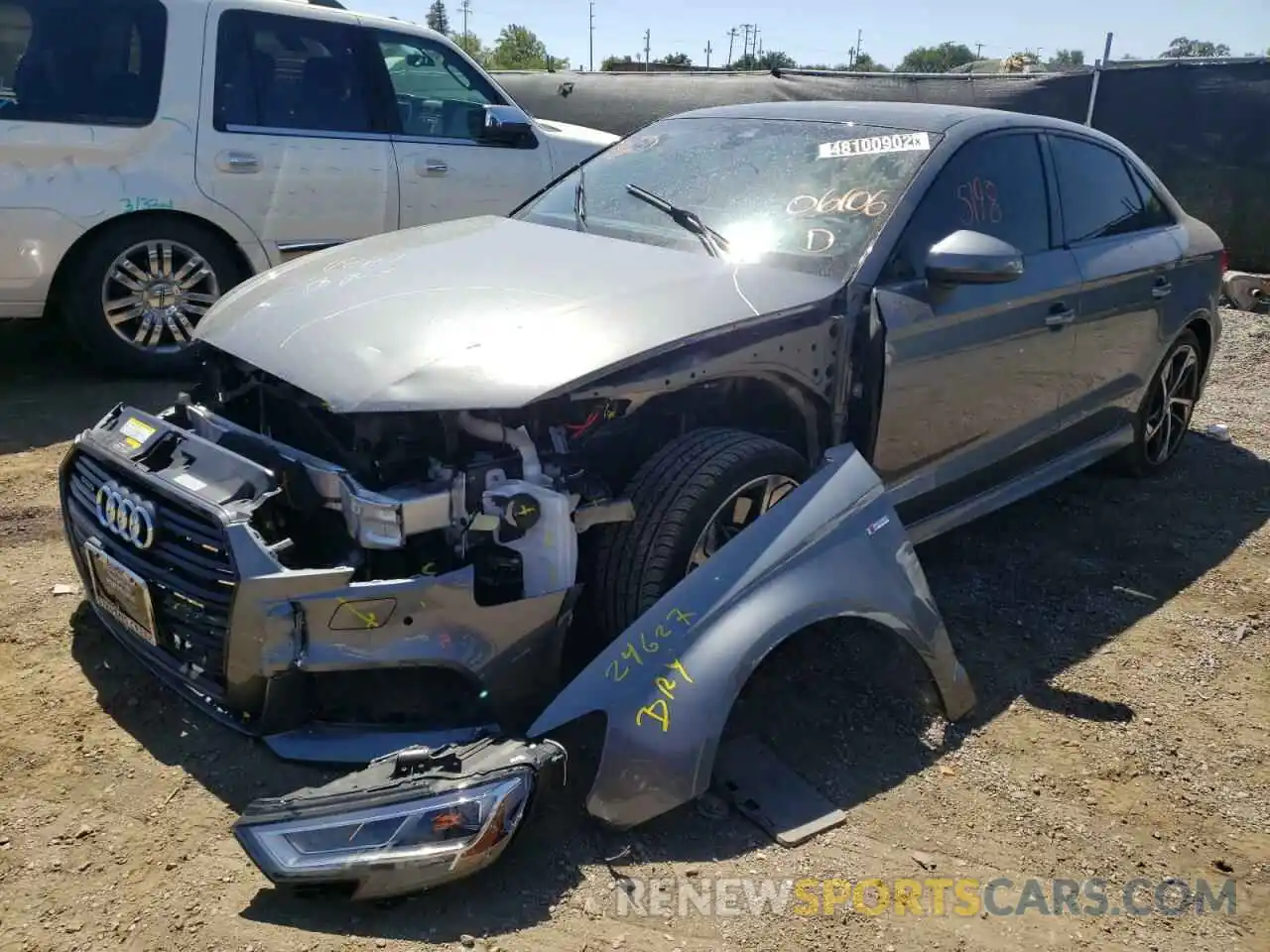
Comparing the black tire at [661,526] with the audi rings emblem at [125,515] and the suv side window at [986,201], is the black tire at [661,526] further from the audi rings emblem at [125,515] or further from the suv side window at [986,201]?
the audi rings emblem at [125,515]

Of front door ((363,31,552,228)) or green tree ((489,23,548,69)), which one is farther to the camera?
green tree ((489,23,548,69))

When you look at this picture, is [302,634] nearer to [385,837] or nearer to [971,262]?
[385,837]

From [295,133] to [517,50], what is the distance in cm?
5943

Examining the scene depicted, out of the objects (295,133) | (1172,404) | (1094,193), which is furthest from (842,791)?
(295,133)

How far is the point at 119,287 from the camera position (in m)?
5.56

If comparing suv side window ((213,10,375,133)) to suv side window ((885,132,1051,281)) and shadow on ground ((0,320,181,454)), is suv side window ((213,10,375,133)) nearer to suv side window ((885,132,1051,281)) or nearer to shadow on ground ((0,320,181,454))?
shadow on ground ((0,320,181,454))

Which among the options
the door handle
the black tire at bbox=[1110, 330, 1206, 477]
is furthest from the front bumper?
the black tire at bbox=[1110, 330, 1206, 477]

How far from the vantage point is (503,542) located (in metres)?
2.65

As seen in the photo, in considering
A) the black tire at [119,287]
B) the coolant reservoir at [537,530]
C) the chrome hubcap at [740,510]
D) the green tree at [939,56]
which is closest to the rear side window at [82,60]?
the black tire at [119,287]

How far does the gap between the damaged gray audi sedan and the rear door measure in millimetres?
433

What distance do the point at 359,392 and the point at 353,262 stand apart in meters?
1.05

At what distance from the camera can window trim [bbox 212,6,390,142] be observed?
5.75 m

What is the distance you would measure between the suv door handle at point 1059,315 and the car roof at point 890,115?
704 mm

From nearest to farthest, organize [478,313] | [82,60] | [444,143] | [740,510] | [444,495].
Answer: [444,495] → [478,313] → [740,510] → [82,60] → [444,143]
